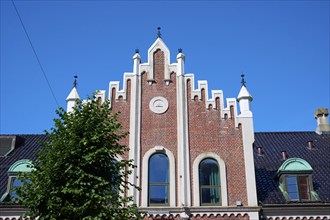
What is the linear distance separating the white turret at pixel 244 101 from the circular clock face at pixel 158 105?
12.6 ft

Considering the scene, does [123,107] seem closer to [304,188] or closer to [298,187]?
[298,187]

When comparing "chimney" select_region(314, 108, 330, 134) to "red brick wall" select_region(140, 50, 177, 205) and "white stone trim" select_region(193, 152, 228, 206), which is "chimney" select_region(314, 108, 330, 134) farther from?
"red brick wall" select_region(140, 50, 177, 205)

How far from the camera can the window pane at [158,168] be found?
23.2 metres

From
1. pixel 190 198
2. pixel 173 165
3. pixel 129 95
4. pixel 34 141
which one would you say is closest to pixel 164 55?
pixel 129 95

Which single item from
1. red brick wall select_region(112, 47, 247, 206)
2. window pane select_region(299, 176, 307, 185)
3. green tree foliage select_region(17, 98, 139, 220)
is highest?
red brick wall select_region(112, 47, 247, 206)

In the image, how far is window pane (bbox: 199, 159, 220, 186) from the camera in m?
23.2

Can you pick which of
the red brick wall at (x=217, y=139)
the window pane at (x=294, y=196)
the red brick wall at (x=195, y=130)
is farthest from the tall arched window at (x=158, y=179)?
the window pane at (x=294, y=196)

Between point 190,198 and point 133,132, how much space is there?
431 cm

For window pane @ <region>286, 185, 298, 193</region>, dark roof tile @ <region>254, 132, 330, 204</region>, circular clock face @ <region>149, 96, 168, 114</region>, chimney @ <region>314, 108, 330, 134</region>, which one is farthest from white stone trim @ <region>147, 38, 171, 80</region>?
chimney @ <region>314, 108, 330, 134</region>

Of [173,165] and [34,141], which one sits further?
[34,141]

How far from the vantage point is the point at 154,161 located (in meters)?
23.7

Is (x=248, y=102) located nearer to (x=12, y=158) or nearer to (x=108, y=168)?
(x=108, y=168)

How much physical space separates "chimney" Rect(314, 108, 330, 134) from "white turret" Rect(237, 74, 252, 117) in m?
9.86

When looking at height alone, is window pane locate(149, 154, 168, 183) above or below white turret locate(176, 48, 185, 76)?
below
